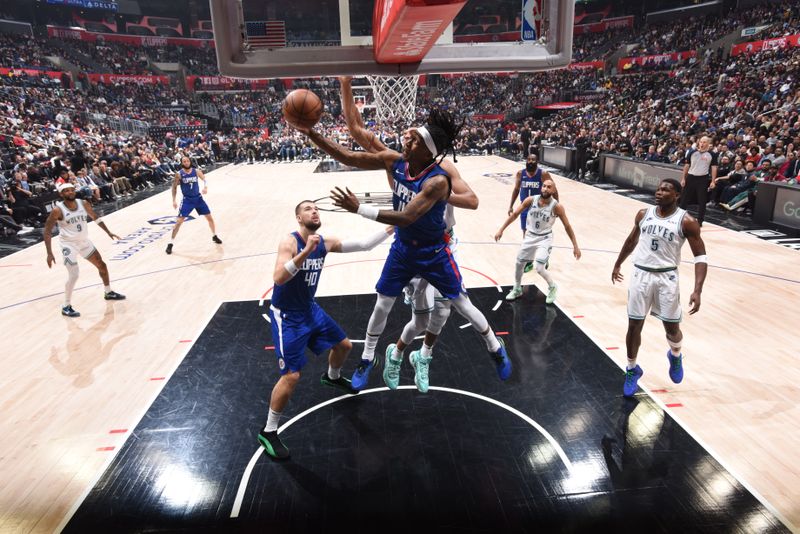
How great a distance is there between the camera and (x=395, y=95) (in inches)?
421

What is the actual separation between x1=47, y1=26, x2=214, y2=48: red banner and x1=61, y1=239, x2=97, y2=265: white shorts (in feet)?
114

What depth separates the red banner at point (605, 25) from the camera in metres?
35.4

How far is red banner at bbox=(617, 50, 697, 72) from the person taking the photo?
89.2ft

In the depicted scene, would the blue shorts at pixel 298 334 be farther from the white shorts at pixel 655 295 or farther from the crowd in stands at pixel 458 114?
the crowd in stands at pixel 458 114

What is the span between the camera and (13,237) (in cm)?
1055

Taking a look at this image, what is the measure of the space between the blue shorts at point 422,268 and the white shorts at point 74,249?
4687 millimetres

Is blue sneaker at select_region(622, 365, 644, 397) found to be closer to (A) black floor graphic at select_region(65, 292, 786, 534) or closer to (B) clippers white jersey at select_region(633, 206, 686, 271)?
(A) black floor graphic at select_region(65, 292, 786, 534)

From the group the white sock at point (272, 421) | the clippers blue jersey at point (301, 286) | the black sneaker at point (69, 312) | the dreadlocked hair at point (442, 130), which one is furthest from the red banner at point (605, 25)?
the white sock at point (272, 421)

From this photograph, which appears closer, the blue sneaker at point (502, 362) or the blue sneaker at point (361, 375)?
the blue sneaker at point (502, 362)

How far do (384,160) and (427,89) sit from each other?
31.3 meters

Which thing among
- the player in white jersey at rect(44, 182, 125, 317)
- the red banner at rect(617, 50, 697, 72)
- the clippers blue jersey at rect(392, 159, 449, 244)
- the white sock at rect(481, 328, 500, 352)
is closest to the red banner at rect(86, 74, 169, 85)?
the red banner at rect(617, 50, 697, 72)

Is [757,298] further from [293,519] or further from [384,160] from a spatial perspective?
[293,519]

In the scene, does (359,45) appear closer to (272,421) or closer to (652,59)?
(272,421)

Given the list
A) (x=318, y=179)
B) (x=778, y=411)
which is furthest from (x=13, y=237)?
(x=778, y=411)
